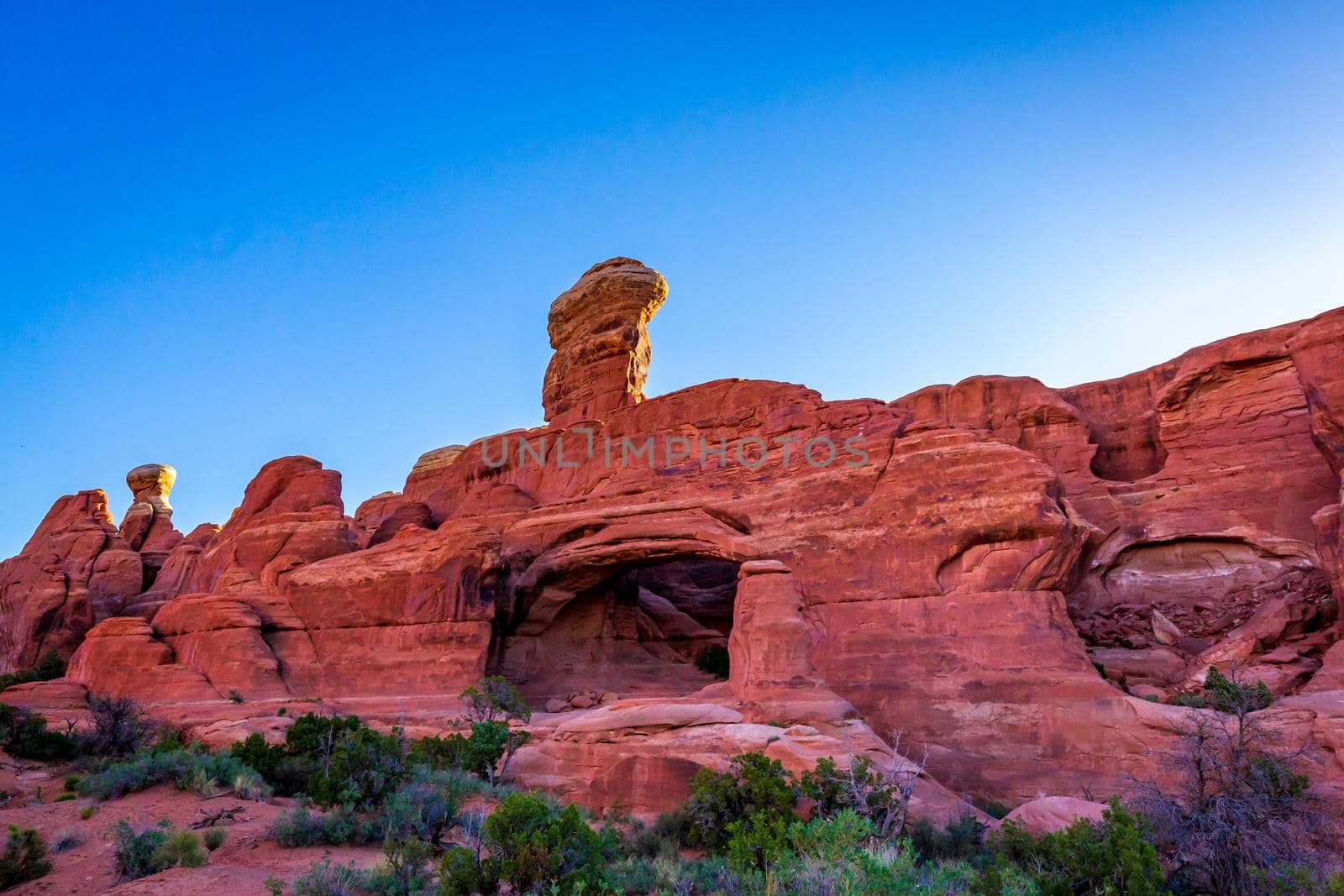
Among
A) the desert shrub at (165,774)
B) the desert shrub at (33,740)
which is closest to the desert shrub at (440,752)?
the desert shrub at (165,774)

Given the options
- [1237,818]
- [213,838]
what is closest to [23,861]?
[213,838]

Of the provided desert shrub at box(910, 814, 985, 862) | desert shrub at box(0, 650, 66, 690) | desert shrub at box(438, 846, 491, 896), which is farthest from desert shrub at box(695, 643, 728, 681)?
desert shrub at box(0, 650, 66, 690)

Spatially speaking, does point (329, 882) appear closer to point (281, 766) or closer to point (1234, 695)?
point (281, 766)

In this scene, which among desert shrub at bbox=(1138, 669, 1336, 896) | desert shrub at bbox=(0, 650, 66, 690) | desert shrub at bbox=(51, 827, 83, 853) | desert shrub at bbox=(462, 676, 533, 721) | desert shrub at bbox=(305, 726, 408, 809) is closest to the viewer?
desert shrub at bbox=(1138, 669, 1336, 896)

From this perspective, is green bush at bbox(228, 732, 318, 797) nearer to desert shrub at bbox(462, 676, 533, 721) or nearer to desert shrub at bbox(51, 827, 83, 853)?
desert shrub at bbox(51, 827, 83, 853)

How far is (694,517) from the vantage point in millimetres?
20422

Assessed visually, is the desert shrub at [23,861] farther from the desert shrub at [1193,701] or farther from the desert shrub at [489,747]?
the desert shrub at [1193,701]

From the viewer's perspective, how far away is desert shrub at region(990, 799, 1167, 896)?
282 inches

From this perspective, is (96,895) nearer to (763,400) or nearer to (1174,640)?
(763,400)

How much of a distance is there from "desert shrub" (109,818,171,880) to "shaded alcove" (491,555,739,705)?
1331 cm

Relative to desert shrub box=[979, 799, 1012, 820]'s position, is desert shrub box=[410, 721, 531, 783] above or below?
above

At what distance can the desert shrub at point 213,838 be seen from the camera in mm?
8703

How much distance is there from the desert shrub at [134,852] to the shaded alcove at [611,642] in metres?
13.3

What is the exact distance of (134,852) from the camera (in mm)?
7695
